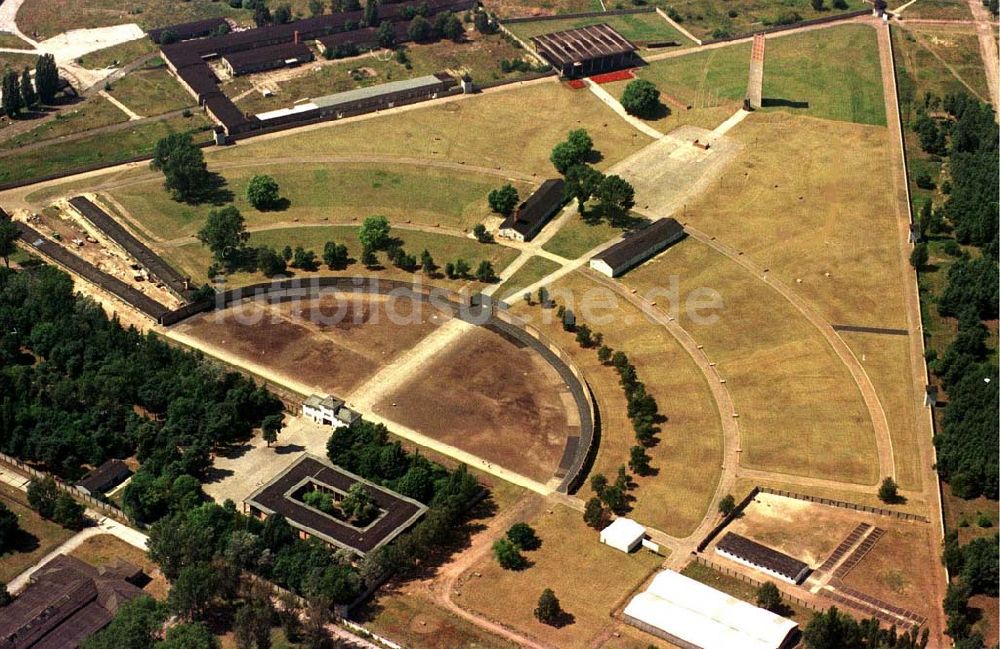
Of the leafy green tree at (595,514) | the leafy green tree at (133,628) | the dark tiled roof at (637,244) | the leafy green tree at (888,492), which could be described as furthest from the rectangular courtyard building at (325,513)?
the dark tiled roof at (637,244)

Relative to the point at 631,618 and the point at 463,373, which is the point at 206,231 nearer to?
the point at 463,373

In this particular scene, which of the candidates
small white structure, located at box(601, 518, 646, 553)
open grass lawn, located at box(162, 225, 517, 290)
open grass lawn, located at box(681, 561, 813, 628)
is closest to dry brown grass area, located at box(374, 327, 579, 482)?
small white structure, located at box(601, 518, 646, 553)

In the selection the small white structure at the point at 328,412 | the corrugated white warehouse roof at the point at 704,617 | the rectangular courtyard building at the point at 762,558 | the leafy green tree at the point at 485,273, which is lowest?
the rectangular courtyard building at the point at 762,558

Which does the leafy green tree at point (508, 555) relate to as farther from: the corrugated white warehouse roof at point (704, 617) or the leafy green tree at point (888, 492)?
the leafy green tree at point (888, 492)

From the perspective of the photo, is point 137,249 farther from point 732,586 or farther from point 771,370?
point 732,586

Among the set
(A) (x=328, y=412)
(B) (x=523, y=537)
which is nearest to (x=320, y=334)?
(A) (x=328, y=412)

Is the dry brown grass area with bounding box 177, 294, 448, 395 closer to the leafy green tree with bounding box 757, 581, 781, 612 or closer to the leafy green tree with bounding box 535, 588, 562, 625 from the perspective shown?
the leafy green tree with bounding box 535, 588, 562, 625
